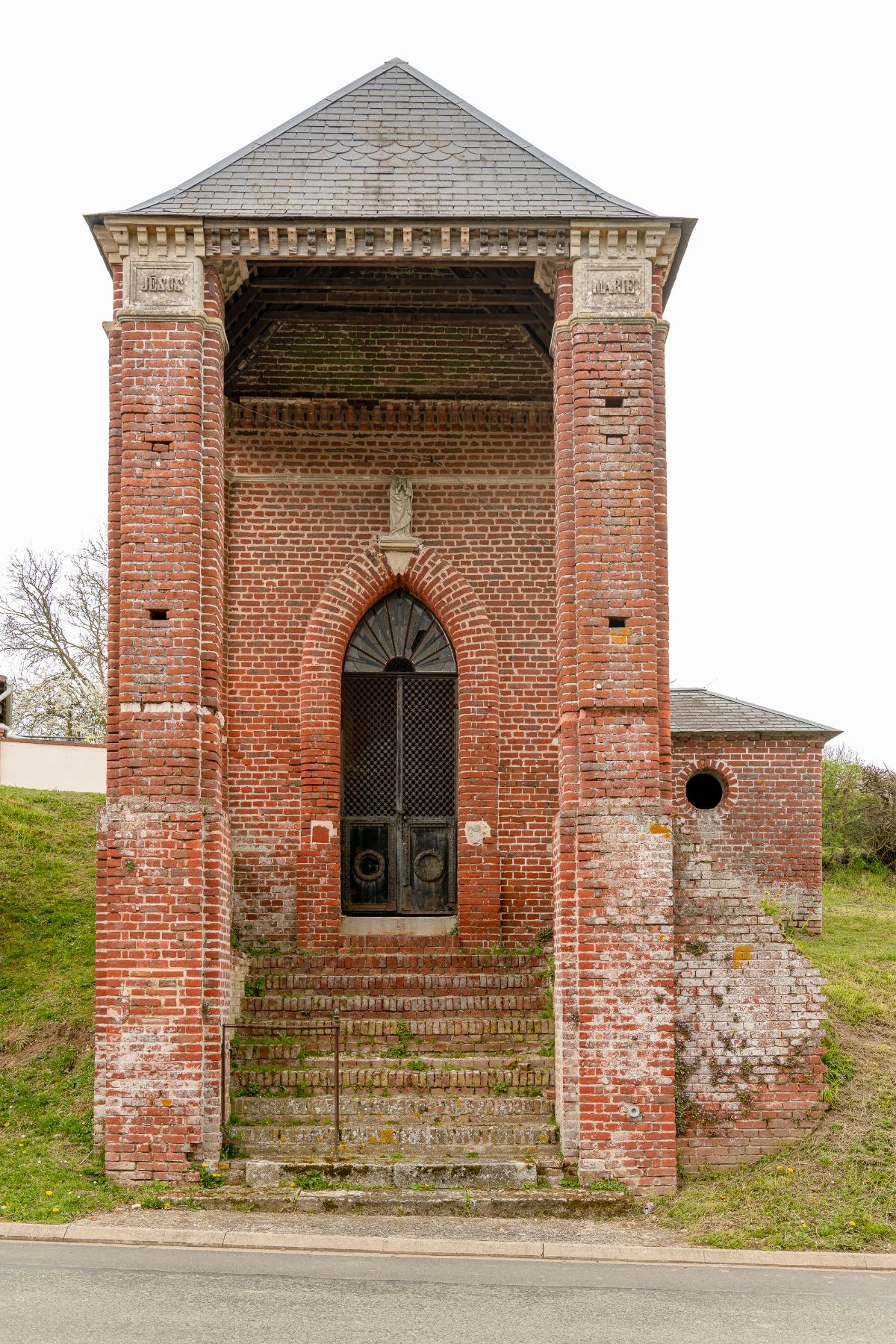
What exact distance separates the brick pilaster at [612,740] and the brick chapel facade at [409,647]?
0.09ft

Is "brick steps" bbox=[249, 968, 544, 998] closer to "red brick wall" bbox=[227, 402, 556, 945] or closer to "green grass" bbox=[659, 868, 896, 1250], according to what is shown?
"red brick wall" bbox=[227, 402, 556, 945]

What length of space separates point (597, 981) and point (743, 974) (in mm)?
1188

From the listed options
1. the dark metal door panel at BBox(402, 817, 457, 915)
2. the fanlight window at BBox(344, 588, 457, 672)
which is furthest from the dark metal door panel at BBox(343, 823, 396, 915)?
the fanlight window at BBox(344, 588, 457, 672)

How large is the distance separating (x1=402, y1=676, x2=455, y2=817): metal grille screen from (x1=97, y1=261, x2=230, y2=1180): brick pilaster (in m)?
4.03

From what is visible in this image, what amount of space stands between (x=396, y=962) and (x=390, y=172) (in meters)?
7.14

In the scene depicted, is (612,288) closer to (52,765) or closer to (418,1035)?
(418,1035)

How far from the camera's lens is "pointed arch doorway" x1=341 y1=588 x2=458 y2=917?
587 inches

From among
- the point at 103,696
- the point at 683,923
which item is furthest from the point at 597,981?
the point at 103,696

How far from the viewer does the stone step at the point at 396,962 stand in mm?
13156

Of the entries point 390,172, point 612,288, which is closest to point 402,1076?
point 612,288

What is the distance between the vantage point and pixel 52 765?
99.4ft

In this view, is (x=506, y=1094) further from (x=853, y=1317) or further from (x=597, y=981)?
(x=853, y=1317)

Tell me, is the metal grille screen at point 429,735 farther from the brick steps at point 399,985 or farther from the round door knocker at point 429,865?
the brick steps at point 399,985

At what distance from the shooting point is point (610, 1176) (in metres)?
10.2
